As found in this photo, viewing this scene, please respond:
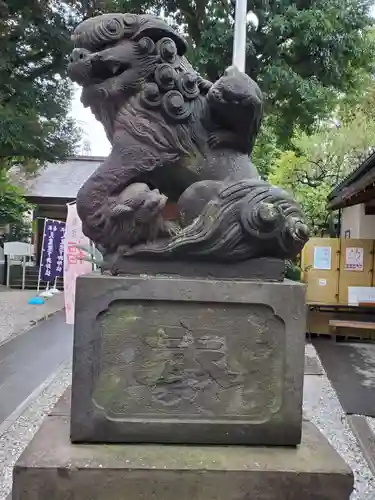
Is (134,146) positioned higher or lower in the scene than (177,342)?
higher

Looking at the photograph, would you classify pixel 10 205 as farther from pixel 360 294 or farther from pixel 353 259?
pixel 360 294

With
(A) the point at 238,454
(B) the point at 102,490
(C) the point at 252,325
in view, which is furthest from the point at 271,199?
(B) the point at 102,490

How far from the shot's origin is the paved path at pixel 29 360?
4.79 m

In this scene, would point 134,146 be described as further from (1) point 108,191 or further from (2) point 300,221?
(2) point 300,221

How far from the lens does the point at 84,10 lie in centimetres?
792

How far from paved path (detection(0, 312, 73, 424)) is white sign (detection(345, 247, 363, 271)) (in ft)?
14.4

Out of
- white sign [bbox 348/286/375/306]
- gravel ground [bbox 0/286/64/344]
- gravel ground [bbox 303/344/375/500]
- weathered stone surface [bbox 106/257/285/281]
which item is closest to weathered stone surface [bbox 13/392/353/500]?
weathered stone surface [bbox 106/257/285/281]

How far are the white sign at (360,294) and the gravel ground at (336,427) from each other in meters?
2.77

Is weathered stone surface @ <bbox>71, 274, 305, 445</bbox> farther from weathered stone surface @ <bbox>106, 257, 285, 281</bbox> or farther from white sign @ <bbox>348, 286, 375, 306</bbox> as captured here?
white sign @ <bbox>348, 286, 375, 306</bbox>

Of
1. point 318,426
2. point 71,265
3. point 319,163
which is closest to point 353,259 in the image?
point 71,265

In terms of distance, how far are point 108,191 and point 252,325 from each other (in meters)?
0.77

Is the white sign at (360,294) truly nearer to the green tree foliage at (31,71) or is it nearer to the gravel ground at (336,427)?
the gravel ground at (336,427)

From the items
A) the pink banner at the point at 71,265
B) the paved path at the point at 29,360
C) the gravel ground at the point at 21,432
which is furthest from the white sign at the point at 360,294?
the gravel ground at the point at 21,432

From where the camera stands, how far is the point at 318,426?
377 centimetres
